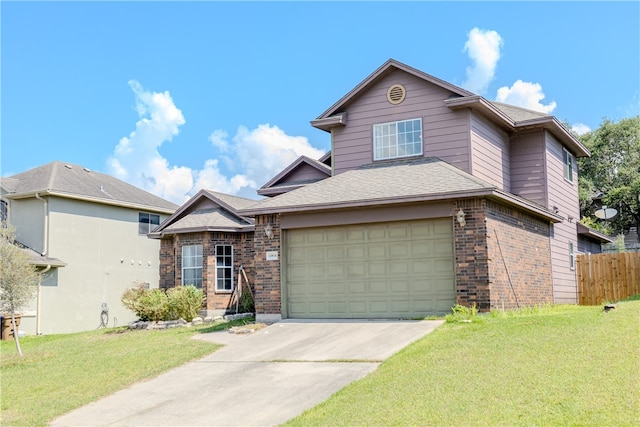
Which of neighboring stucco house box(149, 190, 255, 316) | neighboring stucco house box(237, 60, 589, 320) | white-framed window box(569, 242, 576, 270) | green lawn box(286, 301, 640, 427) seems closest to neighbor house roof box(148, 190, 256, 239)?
neighboring stucco house box(149, 190, 255, 316)

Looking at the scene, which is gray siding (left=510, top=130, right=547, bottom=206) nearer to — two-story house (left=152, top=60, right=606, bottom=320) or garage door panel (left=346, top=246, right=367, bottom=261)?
two-story house (left=152, top=60, right=606, bottom=320)

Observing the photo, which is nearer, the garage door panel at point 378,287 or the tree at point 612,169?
the garage door panel at point 378,287

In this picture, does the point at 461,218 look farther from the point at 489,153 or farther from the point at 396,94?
the point at 396,94

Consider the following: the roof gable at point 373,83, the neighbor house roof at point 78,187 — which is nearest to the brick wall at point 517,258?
the roof gable at point 373,83

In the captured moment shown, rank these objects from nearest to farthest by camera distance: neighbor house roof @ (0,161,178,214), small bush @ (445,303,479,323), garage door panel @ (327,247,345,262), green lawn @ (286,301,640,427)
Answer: green lawn @ (286,301,640,427) → small bush @ (445,303,479,323) → garage door panel @ (327,247,345,262) → neighbor house roof @ (0,161,178,214)

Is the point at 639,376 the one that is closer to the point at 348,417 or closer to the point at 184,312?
the point at 348,417

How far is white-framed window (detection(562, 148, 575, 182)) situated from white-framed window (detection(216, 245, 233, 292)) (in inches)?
462

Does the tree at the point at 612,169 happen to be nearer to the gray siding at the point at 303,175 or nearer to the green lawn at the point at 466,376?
the gray siding at the point at 303,175

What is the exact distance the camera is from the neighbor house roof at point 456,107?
56.9 feet

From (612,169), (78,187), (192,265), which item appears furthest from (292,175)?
(612,169)

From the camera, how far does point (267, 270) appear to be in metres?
16.9

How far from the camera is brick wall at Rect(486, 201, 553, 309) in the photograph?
15.0 m

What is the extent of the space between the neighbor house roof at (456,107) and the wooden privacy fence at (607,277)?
4.38 m

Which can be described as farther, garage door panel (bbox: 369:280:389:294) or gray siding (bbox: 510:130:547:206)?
gray siding (bbox: 510:130:547:206)
